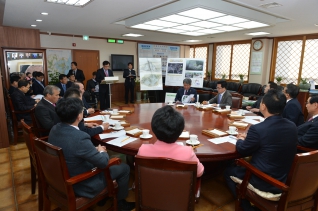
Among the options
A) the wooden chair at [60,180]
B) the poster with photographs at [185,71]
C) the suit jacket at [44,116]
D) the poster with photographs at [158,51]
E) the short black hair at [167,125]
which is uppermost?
the poster with photographs at [158,51]

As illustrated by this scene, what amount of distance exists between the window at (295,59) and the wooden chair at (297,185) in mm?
6449

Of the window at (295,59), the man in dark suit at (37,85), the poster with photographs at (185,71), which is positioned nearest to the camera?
the man in dark suit at (37,85)

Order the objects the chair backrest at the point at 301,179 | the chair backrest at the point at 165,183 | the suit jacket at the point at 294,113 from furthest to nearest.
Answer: the suit jacket at the point at 294,113, the chair backrest at the point at 301,179, the chair backrest at the point at 165,183

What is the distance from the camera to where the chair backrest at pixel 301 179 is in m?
1.28

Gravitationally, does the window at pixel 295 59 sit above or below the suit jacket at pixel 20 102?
above

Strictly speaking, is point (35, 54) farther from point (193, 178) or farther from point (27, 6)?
point (193, 178)

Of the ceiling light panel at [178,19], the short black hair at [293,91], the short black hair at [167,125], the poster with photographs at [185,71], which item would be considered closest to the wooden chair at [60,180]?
the short black hair at [167,125]

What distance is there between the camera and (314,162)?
4.36 feet

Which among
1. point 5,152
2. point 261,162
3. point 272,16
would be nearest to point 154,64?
point 272,16

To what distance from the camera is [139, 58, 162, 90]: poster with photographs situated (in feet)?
17.7

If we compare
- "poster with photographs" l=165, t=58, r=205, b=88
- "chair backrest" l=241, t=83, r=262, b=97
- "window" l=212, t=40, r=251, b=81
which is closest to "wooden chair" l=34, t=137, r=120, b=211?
"poster with photographs" l=165, t=58, r=205, b=88

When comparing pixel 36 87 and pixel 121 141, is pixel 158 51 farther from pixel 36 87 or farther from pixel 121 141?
pixel 121 141

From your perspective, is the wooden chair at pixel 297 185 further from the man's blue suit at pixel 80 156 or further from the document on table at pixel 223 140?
the man's blue suit at pixel 80 156

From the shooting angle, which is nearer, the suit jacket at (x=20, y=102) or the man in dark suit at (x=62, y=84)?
the suit jacket at (x=20, y=102)
